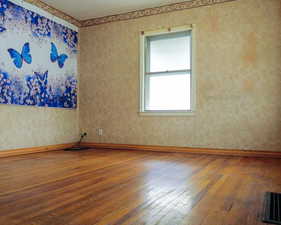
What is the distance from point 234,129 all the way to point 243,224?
3.04 metres

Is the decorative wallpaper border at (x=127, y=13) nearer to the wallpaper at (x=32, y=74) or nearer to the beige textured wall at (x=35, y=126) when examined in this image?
the wallpaper at (x=32, y=74)

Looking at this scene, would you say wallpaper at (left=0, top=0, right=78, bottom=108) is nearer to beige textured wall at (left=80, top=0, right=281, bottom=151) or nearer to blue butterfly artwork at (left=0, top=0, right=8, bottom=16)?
blue butterfly artwork at (left=0, top=0, right=8, bottom=16)

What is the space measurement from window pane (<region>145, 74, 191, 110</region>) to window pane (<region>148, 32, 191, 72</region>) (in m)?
0.18

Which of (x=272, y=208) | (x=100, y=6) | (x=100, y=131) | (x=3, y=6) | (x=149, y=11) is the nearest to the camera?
(x=272, y=208)

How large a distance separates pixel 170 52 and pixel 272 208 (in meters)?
3.65

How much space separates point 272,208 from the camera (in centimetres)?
165

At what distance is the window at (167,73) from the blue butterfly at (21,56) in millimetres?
2027

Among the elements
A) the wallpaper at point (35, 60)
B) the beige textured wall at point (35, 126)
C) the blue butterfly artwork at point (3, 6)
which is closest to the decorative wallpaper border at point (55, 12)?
the wallpaper at point (35, 60)

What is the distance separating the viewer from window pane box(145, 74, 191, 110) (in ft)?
15.4

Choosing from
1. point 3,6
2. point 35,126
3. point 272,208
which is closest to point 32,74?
point 35,126

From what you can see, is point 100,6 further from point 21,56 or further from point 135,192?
point 135,192

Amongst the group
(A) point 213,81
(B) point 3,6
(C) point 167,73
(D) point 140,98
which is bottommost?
(D) point 140,98

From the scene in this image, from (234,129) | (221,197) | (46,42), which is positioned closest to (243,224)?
(221,197)

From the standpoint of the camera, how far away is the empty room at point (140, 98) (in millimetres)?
2596
